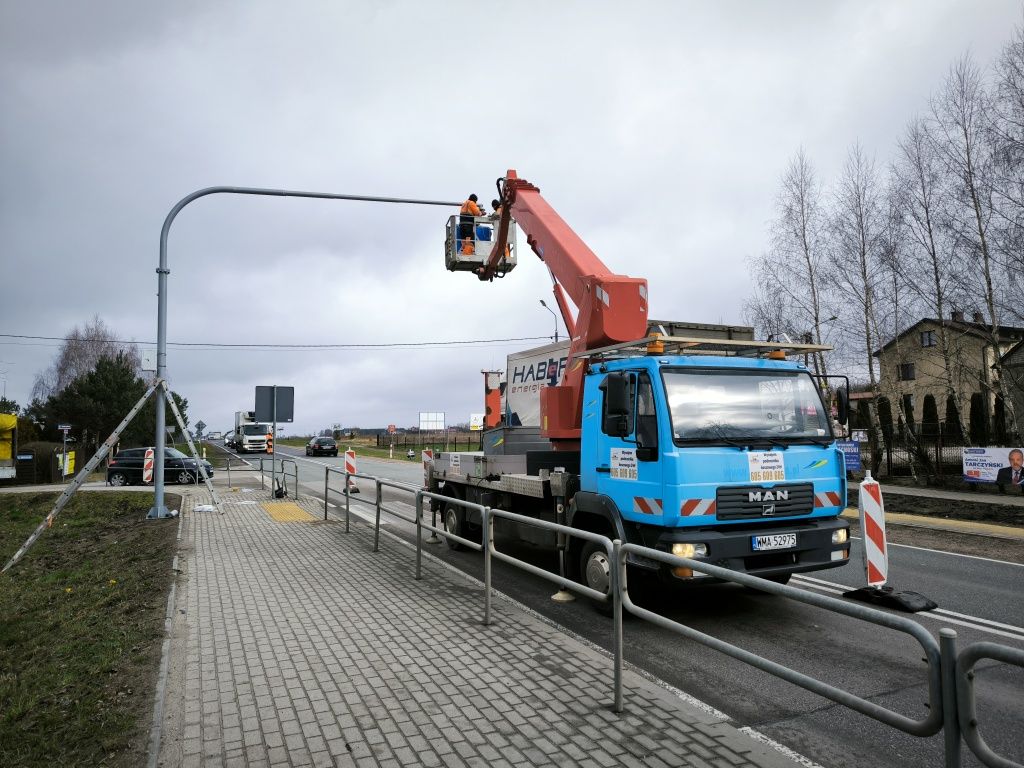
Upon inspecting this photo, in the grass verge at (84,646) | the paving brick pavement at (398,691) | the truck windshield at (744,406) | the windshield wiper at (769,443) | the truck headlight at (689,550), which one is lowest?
the grass verge at (84,646)

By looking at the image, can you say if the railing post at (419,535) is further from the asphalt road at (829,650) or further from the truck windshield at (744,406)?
the truck windshield at (744,406)

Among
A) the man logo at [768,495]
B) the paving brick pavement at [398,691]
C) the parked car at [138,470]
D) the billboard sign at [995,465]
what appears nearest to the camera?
the paving brick pavement at [398,691]

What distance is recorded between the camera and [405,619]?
582cm

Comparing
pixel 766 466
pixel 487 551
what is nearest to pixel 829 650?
pixel 766 466

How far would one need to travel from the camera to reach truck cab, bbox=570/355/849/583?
560 cm

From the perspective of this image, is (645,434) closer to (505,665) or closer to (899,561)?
(505,665)

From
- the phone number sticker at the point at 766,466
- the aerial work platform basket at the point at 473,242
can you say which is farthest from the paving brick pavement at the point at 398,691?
the aerial work platform basket at the point at 473,242

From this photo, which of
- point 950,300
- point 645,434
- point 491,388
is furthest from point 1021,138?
point 645,434

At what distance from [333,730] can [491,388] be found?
7.50 meters

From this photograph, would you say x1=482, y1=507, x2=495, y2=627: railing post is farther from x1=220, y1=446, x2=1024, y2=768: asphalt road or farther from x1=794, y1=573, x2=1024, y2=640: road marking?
x1=794, y1=573, x2=1024, y2=640: road marking

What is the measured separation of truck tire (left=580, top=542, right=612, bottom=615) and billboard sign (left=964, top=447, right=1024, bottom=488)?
14.9 metres

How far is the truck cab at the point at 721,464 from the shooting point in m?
5.60

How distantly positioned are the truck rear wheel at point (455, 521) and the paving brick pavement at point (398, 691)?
2.02 metres

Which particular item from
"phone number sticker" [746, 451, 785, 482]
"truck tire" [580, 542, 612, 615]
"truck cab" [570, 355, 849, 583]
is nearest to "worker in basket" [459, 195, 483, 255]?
"truck cab" [570, 355, 849, 583]
